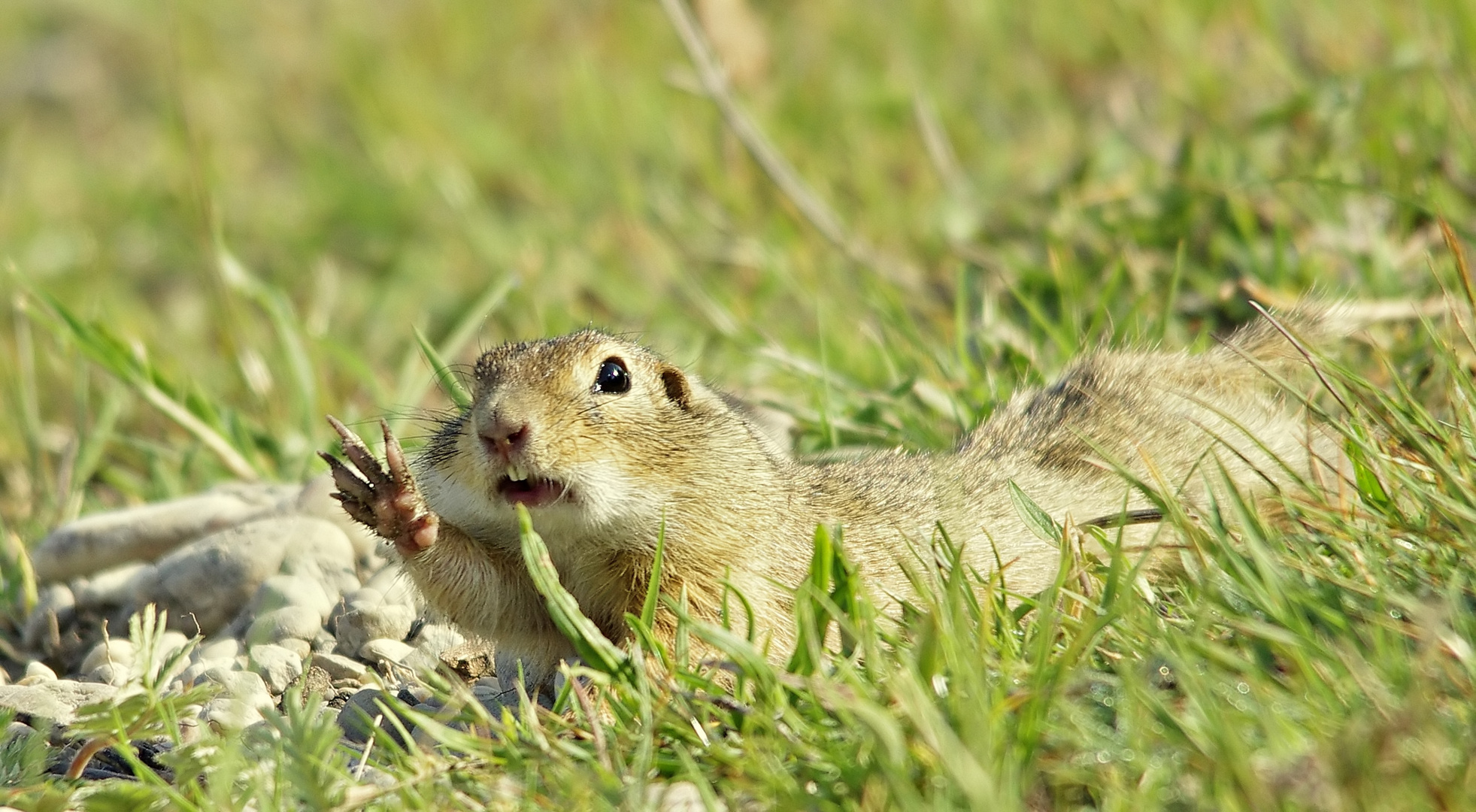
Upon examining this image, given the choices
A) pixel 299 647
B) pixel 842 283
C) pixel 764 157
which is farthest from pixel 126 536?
pixel 842 283

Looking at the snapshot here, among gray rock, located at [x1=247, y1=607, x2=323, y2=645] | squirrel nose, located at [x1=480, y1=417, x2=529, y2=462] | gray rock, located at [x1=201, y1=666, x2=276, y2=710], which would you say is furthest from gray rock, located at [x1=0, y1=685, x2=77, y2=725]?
squirrel nose, located at [x1=480, y1=417, x2=529, y2=462]

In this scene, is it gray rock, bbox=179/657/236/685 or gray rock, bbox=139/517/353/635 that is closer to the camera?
gray rock, bbox=179/657/236/685

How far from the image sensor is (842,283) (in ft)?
19.1

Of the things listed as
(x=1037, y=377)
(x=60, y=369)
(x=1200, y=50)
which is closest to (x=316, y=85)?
(x=60, y=369)

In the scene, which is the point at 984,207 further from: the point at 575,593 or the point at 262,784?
the point at 262,784

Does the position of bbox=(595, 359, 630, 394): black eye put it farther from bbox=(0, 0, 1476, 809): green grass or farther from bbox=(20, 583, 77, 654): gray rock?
bbox=(20, 583, 77, 654): gray rock

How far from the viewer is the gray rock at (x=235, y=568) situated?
3.86m

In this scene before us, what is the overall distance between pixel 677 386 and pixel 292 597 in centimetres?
106

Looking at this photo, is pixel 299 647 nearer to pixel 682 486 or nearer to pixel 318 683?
pixel 318 683

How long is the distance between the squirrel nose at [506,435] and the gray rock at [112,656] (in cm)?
113

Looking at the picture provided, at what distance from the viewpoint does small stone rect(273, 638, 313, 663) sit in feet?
11.5

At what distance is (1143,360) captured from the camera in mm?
3955

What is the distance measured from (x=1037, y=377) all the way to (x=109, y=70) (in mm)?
7563

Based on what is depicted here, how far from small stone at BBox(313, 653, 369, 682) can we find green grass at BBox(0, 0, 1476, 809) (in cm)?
51
